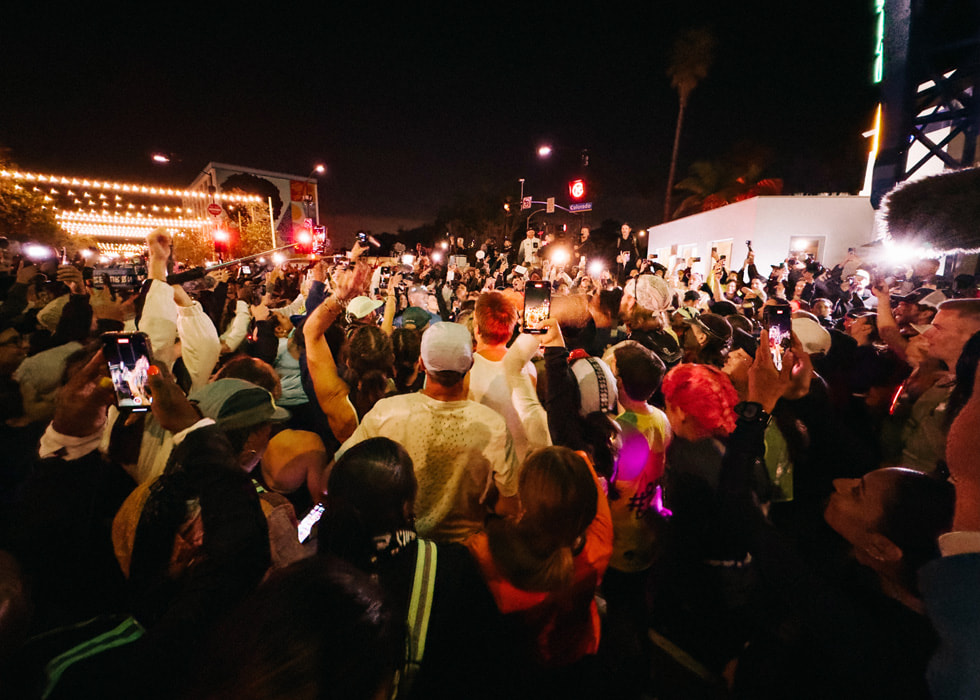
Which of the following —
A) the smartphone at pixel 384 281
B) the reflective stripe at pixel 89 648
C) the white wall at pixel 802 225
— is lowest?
the reflective stripe at pixel 89 648

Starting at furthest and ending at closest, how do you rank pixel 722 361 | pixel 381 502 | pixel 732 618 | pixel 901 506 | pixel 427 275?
pixel 427 275 → pixel 722 361 → pixel 732 618 → pixel 381 502 → pixel 901 506

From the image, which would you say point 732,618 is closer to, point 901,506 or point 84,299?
point 901,506

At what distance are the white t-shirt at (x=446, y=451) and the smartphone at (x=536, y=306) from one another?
48.0 inches

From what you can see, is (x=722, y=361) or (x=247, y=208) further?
(x=247, y=208)

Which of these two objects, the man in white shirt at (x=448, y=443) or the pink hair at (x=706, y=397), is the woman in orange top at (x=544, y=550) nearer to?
the man in white shirt at (x=448, y=443)

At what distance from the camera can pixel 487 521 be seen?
2420mm

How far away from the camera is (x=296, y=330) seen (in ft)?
14.5

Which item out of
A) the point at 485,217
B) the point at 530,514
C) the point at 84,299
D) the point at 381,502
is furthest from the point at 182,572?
the point at 485,217

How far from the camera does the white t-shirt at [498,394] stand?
3.12 meters

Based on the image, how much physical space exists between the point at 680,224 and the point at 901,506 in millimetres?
28464

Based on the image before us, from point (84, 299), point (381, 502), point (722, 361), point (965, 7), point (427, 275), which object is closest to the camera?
point (381, 502)

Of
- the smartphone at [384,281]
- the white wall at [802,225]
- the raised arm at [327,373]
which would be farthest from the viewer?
the white wall at [802,225]

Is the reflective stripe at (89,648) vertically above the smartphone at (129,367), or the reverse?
the smartphone at (129,367)

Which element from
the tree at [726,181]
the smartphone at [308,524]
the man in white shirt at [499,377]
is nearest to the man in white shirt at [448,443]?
the smartphone at [308,524]
